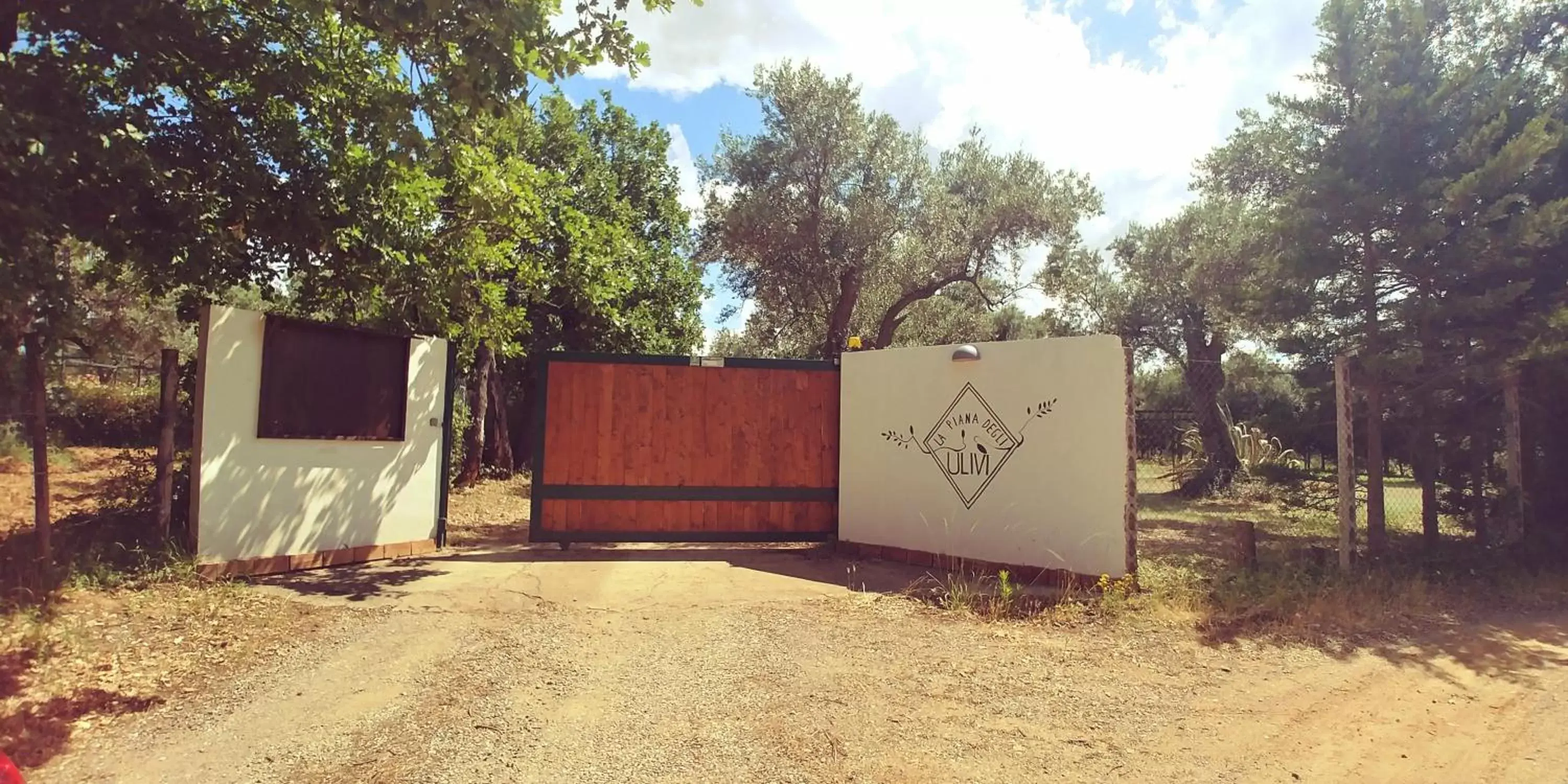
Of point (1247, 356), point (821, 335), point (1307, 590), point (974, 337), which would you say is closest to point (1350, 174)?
point (1307, 590)

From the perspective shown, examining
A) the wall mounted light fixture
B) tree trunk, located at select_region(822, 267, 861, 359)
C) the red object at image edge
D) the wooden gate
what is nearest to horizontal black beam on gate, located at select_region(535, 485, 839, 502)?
the wooden gate

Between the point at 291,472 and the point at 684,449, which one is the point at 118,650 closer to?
the point at 291,472

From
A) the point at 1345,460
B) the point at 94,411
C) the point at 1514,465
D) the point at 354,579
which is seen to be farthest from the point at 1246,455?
the point at 94,411

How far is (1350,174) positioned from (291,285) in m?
10.6

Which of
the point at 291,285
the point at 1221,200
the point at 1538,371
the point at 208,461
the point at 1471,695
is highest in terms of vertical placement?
the point at 1221,200

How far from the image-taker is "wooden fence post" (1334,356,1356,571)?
6.87 m

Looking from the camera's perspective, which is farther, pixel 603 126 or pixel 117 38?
pixel 603 126

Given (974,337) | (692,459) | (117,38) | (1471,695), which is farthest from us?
(974,337)

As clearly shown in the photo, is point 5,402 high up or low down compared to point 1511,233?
down

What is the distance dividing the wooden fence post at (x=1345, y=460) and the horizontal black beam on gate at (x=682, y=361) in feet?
14.6

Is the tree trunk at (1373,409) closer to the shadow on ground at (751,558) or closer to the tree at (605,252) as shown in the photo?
the shadow on ground at (751,558)

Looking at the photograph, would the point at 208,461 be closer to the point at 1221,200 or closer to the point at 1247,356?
the point at 1247,356

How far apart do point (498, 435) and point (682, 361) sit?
1027cm

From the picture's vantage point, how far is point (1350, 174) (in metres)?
8.00
